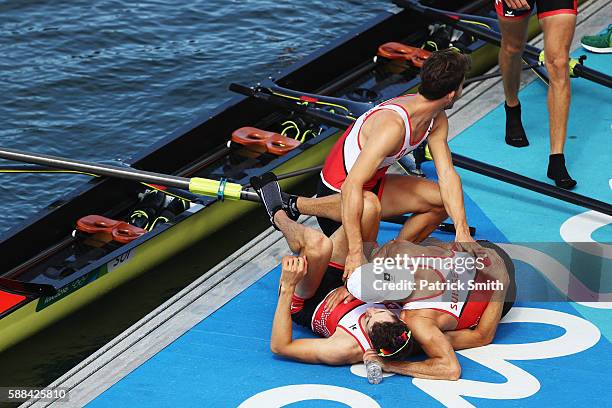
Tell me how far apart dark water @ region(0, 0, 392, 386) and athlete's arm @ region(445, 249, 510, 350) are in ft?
8.97

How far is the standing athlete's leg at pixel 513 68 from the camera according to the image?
7820 mm

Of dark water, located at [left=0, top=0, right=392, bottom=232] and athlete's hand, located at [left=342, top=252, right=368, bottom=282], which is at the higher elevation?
athlete's hand, located at [left=342, top=252, right=368, bottom=282]

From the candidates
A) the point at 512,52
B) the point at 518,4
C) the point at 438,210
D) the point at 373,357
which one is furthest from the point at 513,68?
the point at 373,357

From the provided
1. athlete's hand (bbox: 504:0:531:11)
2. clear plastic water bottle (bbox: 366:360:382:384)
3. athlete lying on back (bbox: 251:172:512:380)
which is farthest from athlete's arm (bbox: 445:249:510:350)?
athlete's hand (bbox: 504:0:531:11)

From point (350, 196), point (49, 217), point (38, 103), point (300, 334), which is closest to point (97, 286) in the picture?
point (49, 217)

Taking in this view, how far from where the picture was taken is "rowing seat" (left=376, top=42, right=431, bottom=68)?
9938 millimetres

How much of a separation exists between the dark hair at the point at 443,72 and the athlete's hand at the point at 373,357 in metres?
1.40

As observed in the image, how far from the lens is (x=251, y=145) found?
28.3 feet

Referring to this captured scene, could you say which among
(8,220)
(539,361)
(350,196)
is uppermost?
(350,196)

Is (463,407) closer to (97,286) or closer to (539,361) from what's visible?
(539,361)

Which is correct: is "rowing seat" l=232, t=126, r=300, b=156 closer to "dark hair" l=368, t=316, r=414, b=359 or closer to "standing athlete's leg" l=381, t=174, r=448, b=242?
"standing athlete's leg" l=381, t=174, r=448, b=242

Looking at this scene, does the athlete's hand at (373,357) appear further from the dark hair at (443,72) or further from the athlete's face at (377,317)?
the dark hair at (443,72)

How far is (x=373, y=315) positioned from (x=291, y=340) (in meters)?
0.50

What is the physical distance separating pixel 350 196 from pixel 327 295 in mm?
627
